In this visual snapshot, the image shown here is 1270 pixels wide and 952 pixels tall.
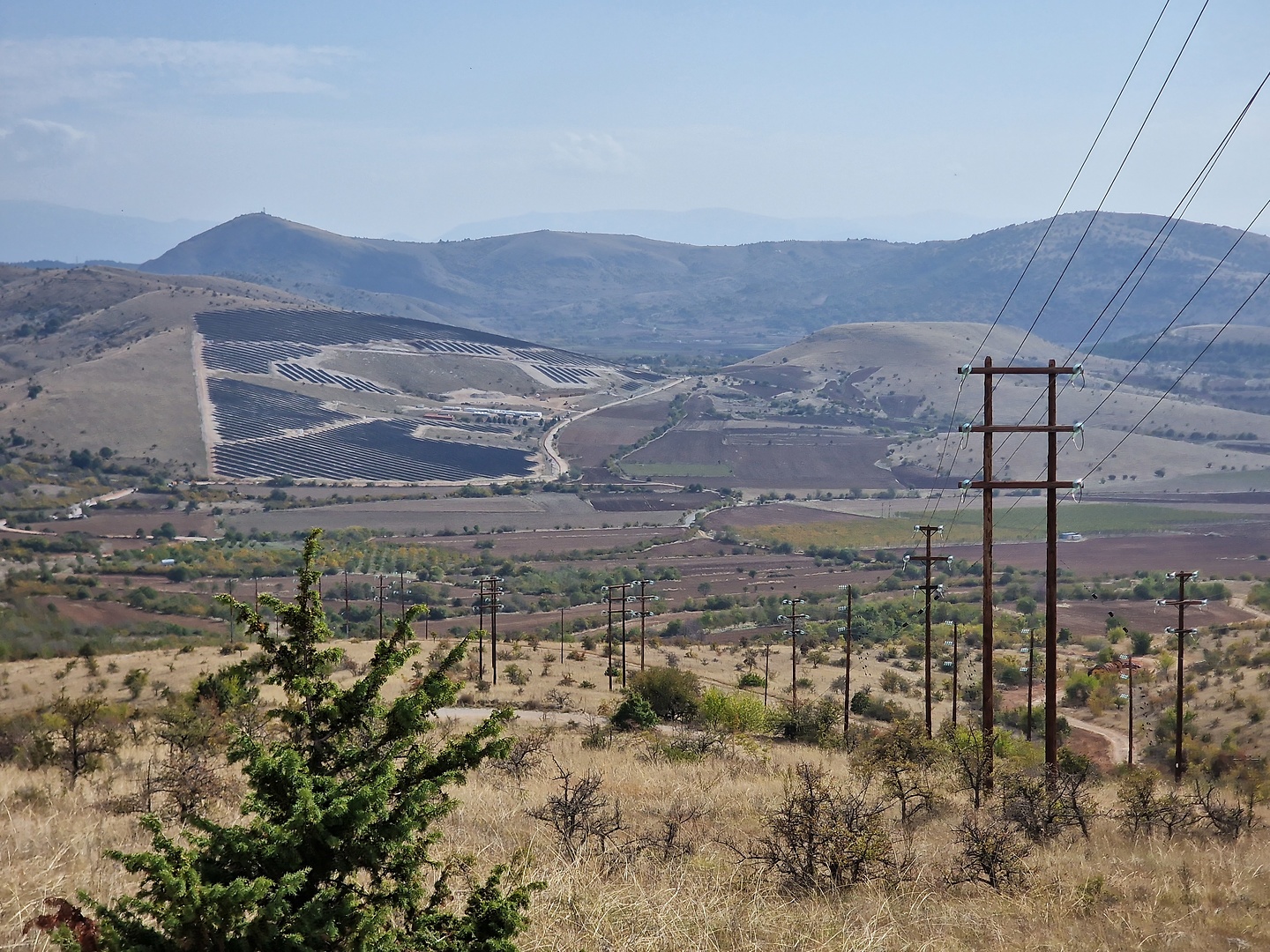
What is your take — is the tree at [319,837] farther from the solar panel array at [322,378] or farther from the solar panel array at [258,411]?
the solar panel array at [322,378]

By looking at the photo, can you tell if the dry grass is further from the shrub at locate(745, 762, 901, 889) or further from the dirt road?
the dirt road

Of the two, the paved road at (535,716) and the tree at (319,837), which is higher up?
the tree at (319,837)

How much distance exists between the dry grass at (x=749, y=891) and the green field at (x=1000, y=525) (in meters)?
94.5

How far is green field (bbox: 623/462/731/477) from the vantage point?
140375 mm

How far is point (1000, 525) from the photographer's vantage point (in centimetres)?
10688

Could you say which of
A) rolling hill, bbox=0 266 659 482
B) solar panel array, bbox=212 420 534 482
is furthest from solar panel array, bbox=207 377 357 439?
solar panel array, bbox=212 420 534 482

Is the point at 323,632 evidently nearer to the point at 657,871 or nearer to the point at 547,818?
the point at 657,871

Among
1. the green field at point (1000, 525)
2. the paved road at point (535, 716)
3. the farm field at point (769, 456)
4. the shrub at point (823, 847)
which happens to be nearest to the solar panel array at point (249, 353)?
the farm field at point (769, 456)

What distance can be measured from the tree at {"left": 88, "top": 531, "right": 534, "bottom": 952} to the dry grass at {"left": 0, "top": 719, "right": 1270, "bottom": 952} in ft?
3.92

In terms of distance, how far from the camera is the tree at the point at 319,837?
13.7ft

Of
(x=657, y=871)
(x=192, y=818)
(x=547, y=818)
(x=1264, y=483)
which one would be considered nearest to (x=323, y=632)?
(x=192, y=818)

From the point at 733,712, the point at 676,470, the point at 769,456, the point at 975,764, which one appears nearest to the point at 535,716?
the point at 733,712

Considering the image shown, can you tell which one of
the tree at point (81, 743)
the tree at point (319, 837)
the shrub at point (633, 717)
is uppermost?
the tree at point (319, 837)

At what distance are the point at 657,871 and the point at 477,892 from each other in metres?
3.32
